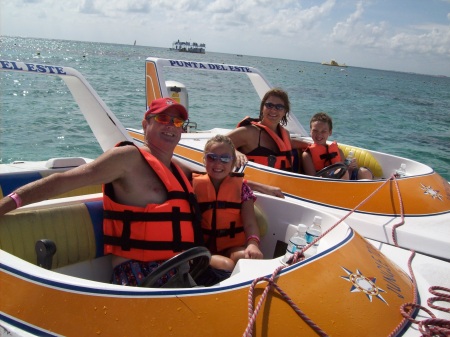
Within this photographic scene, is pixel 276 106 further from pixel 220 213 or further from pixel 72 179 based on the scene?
pixel 72 179

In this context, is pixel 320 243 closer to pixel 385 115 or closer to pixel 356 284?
pixel 356 284

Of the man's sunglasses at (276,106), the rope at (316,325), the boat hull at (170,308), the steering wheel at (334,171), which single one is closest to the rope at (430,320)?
the rope at (316,325)

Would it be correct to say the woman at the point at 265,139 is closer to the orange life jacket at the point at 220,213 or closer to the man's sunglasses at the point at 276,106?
the man's sunglasses at the point at 276,106

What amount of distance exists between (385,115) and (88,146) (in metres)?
13.1

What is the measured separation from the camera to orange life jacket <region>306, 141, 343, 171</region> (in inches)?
163

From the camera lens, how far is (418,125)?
1551cm

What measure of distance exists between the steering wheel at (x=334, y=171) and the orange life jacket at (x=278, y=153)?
0.30 meters

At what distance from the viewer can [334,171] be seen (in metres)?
3.89

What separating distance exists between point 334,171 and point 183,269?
7.65ft

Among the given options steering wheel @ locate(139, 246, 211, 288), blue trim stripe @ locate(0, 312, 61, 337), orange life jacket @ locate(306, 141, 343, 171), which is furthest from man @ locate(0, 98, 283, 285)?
orange life jacket @ locate(306, 141, 343, 171)

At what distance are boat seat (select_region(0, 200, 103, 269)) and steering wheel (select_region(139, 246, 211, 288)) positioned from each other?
48 centimetres

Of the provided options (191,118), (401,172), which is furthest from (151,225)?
(191,118)

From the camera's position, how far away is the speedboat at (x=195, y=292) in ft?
5.39

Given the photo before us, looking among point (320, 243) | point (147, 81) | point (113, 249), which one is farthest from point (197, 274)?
point (147, 81)
